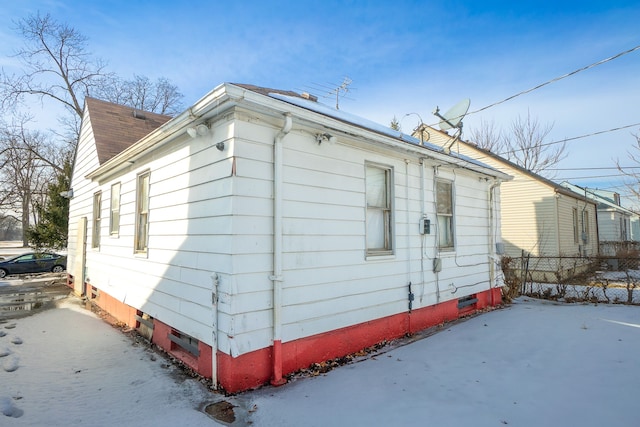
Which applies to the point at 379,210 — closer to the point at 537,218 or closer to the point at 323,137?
the point at 323,137

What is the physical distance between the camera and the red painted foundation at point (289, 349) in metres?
3.60

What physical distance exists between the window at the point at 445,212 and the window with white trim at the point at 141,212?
18.0 ft

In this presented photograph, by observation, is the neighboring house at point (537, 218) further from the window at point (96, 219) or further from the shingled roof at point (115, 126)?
the window at point (96, 219)

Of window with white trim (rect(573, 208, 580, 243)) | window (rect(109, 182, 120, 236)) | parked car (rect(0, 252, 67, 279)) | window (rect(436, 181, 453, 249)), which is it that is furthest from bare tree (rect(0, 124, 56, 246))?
window with white trim (rect(573, 208, 580, 243))

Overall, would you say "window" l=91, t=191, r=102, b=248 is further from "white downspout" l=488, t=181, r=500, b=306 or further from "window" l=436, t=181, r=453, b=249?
"white downspout" l=488, t=181, r=500, b=306

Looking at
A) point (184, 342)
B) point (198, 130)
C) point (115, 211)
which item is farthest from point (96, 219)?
point (198, 130)

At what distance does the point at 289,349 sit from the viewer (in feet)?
13.1

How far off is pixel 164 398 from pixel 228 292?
1.29 metres

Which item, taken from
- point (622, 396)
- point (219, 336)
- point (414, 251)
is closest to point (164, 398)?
point (219, 336)

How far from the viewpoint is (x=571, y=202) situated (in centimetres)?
1559

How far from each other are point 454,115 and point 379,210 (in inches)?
133

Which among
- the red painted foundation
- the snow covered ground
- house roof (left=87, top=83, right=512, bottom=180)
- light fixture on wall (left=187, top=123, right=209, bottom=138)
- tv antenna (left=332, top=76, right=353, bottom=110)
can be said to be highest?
tv antenna (left=332, top=76, right=353, bottom=110)

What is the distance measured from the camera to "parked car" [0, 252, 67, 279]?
1505cm

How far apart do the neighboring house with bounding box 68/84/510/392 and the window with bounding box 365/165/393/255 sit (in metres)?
0.02
